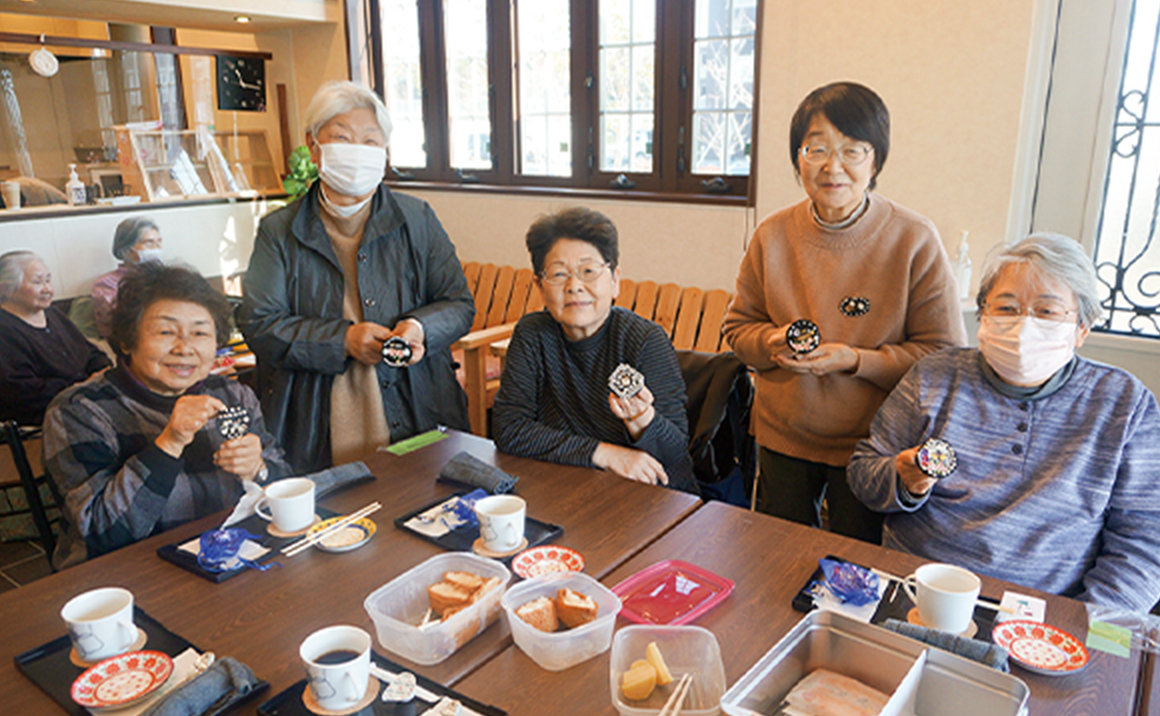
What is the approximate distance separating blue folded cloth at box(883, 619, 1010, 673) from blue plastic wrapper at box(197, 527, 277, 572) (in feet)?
3.74

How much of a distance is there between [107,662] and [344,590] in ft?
1.22

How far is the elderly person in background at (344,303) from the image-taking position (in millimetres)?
2123

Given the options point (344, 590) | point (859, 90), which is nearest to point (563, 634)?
point (344, 590)

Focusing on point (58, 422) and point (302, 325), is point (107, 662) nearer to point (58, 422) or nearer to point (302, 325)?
point (58, 422)

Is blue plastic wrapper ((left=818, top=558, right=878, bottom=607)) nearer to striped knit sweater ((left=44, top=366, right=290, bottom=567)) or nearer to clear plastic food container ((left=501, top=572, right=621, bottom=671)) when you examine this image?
clear plastic food container ((left=501, top=572, right=621, bottom=671))

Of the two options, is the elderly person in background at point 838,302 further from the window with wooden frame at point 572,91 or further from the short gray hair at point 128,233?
the short gray hair at point 128,233

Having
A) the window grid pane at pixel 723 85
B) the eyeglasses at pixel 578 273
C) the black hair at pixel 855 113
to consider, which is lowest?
the eyeglasses at pixel 578 273

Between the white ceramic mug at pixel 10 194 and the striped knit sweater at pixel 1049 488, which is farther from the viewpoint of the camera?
the white ceramic mug at pixel 10 194

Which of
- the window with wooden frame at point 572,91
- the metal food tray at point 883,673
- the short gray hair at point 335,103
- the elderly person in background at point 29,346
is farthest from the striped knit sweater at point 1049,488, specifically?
the elderly person in background at point 29,346

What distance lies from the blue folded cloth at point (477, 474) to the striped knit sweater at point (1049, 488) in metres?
0.81

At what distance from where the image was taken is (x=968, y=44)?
10.3 feet

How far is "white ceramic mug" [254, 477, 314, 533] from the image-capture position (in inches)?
63.1

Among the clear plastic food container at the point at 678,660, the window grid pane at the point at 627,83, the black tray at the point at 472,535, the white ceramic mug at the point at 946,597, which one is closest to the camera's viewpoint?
the clear plastic food container at the point at 678,660

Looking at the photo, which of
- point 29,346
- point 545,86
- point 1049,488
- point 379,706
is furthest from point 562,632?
point 545,86
